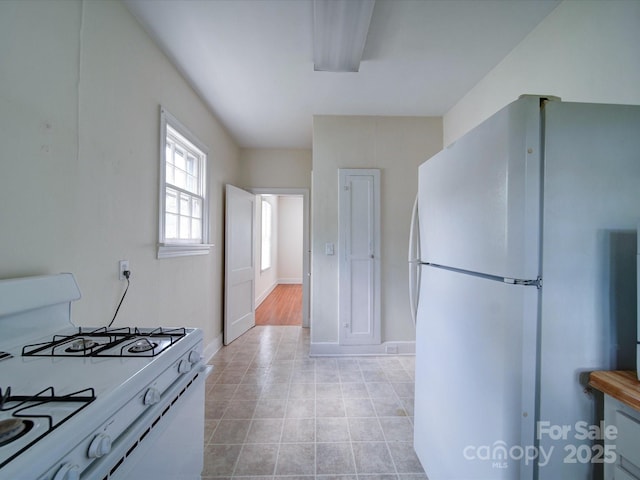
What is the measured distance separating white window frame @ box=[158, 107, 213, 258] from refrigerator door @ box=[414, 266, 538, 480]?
1.85m

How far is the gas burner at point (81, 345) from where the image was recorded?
3.02ft

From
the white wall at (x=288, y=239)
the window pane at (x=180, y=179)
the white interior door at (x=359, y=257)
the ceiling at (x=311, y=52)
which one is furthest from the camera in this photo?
the white wall at (x=288, y=239)

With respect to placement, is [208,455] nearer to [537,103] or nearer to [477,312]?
[477,312]

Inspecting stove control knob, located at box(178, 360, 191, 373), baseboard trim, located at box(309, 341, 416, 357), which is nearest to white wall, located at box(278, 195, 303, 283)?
baseboard trim, located at box(309, 341, 416, 357)

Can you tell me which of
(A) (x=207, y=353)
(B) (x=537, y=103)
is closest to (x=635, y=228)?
(B) (x=537, y=103)

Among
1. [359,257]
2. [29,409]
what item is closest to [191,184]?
[359,257]

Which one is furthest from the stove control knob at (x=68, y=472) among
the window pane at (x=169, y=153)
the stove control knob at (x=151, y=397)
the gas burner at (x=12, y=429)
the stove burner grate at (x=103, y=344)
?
the window pane at (x=169, y=153)

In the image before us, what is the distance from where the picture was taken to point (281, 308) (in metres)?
5.29

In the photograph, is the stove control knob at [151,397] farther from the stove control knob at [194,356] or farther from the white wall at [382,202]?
the white wall at [382,202]

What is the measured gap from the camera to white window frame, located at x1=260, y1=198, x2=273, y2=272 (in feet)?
20.4

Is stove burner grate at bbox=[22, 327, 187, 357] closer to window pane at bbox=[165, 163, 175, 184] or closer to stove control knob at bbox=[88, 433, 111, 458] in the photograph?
stove control knob at bbox=[88, 433, 111, 458]

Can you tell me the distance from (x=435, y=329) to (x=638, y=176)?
931mm

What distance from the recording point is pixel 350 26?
1.68 metres

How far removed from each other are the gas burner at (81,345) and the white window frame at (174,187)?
1.03 meters
